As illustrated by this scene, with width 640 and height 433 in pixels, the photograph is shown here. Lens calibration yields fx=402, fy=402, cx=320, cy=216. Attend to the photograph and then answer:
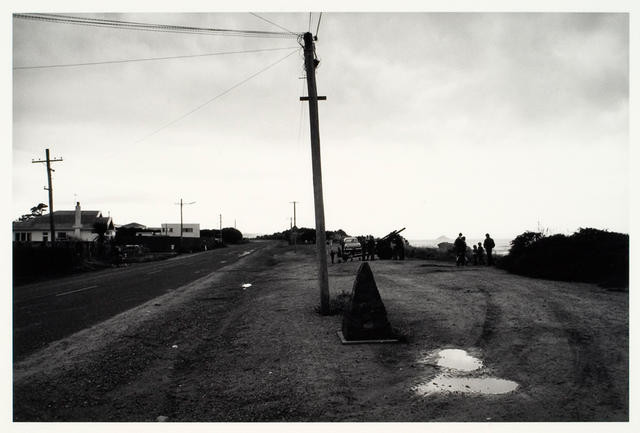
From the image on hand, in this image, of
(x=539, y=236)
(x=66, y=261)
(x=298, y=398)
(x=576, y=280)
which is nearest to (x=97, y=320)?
(x=298, y=398)

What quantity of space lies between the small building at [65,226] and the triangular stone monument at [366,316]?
6008cm

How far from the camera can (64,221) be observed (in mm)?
66938

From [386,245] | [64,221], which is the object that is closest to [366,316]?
[386,245]

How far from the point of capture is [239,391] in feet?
16.3

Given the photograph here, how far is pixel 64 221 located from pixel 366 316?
74.0 meters

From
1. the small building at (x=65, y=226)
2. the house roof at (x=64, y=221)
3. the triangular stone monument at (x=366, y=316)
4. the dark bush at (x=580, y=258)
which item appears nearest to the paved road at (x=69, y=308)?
the triangular stone monument at (x=366, y=316)

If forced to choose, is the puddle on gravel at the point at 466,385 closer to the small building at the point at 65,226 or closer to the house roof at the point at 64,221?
the small building at the point at 65,226

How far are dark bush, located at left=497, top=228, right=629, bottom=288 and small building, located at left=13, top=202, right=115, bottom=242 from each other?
5770 cm

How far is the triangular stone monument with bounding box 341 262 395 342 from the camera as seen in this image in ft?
22.8

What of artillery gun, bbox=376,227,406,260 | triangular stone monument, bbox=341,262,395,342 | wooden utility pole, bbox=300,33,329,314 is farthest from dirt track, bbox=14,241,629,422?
artillery gun, bbox=376,227,406,260

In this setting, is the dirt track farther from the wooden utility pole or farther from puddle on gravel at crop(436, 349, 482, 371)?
the wooden utility pole

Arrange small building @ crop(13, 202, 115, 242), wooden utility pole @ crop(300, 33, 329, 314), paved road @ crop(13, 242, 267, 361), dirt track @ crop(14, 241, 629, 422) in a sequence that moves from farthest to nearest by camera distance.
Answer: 1. small building @ crop(13, 202, 115, 242)
2. wooden utility pole @ crop(300, 33, 329, 314)
3. paved road @ crop(13, 242, 267, 361)
4. dirt track @ crop(14, 241, 629, 422)

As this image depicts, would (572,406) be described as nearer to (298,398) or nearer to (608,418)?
(608,418)

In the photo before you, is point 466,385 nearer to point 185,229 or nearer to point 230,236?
point 185,229
